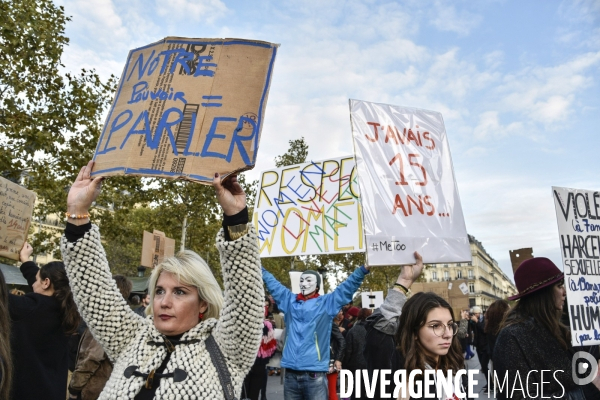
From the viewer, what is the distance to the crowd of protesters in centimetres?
220

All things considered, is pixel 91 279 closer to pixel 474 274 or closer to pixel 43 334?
pixel 43 334

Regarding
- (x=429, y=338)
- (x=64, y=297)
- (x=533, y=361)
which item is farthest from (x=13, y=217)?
(x=533, y=361)

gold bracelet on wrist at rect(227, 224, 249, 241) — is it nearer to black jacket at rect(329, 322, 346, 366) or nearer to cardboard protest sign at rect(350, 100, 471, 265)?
cardboard protest sign at rect(350, 100, 471, 265)

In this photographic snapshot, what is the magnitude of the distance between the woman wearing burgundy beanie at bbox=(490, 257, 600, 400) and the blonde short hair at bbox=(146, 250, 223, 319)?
1.93m

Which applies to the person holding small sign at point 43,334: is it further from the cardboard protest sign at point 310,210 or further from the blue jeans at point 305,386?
the cardboard protest sign at point 310,210

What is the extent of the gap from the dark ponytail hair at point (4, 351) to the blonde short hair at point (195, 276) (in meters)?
0.67

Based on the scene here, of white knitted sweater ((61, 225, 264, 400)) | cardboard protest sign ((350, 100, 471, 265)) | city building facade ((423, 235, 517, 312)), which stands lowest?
white knitted sweater ((61, 225, 264, 400))

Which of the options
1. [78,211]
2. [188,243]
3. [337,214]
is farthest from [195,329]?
[188,243]

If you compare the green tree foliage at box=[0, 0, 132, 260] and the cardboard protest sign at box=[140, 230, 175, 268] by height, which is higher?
the green tree foliage at box=[0, 0, 132, 260]

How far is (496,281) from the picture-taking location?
174 metres

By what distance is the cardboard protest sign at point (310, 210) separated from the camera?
5902 mm

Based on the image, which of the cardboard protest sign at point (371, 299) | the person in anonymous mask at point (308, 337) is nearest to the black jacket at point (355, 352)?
the person in anonymous mask at point (308, 337)

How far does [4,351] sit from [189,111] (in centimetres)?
141

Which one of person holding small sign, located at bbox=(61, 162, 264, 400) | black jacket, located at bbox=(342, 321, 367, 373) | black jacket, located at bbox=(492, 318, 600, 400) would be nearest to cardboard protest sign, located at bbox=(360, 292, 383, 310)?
black jacket, located at bbox=(342, 321, 367, 373)
